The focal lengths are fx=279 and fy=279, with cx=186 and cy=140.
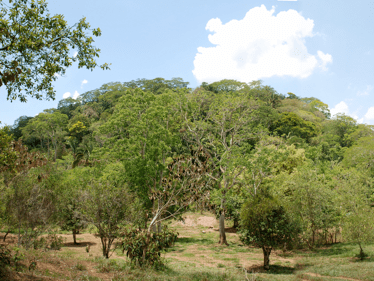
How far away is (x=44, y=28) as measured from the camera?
709cm

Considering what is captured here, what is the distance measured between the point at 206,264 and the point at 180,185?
536 centimetres

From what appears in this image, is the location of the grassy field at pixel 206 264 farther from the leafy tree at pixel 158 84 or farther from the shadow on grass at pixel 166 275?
the leafy tree at pixel 158 84

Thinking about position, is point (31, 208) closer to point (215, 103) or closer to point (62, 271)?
point (62, 271)

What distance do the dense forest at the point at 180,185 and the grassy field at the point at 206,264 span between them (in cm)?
84

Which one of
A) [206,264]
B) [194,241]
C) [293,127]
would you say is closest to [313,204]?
[206,264]

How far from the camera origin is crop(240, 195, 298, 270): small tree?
493 inches

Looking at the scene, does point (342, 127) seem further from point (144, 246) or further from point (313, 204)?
point (144, 246)

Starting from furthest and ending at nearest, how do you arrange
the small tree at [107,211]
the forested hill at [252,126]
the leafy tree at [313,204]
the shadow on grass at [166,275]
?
1. the forested hill at [252,126]
2. the leafy tree at [313,204]
3. the small tree at [107,211]
4. the shadow on grass at [166,275]

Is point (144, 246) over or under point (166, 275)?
over

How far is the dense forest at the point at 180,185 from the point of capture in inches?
416

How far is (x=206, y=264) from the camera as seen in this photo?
47.0 ft

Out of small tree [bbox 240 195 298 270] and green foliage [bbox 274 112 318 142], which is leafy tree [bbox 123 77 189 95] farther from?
small tree [bbox 240 195 298 270]

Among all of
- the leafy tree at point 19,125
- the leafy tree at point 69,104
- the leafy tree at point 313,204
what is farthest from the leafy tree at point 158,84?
the leafy tree at point 313,204

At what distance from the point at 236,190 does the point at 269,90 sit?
4767 cm
